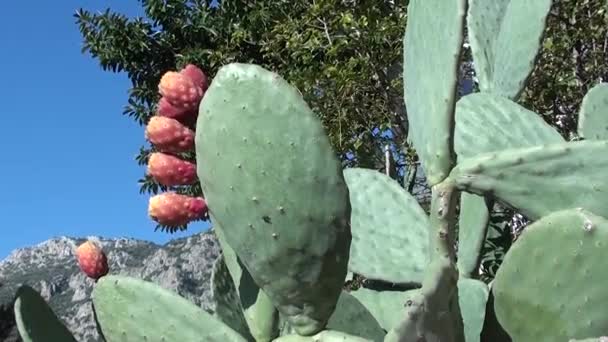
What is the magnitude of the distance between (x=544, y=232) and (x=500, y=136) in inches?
18.6

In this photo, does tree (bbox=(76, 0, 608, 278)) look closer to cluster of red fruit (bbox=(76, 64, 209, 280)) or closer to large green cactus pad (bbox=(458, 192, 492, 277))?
large green cactus pad (bbox=(458, 192, 492, 277))

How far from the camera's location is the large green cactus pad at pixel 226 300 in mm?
1359

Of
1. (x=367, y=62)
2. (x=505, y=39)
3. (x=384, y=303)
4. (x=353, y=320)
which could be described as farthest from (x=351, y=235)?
(x=367, y=62)

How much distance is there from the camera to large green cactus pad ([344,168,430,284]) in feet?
5.20

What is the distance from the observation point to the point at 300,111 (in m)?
1.07

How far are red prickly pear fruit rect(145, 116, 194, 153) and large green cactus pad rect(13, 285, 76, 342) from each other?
28 cm

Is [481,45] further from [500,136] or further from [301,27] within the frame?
[301,27]

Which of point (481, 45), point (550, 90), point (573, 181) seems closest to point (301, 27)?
point (550, 90)

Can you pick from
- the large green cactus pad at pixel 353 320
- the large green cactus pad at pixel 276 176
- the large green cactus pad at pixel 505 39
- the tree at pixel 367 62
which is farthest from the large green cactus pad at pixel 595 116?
the tree at pixel 367 62

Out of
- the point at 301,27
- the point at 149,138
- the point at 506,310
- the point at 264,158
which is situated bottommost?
the point at 506,310

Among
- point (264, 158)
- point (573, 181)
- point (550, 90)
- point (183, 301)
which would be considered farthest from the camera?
point (550, 90)

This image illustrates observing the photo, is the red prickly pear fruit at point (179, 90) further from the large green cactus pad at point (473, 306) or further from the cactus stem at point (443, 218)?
the large green cactus pad at point (473, 306)

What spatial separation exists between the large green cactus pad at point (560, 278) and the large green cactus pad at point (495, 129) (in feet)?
1.39

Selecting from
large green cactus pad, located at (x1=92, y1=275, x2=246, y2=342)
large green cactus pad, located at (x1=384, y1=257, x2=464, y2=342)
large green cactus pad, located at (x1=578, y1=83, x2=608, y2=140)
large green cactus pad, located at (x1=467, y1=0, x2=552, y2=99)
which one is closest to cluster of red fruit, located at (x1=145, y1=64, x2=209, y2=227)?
large green cactus pad, located at (x1=92, y1=275, x2=246, y2=342)
